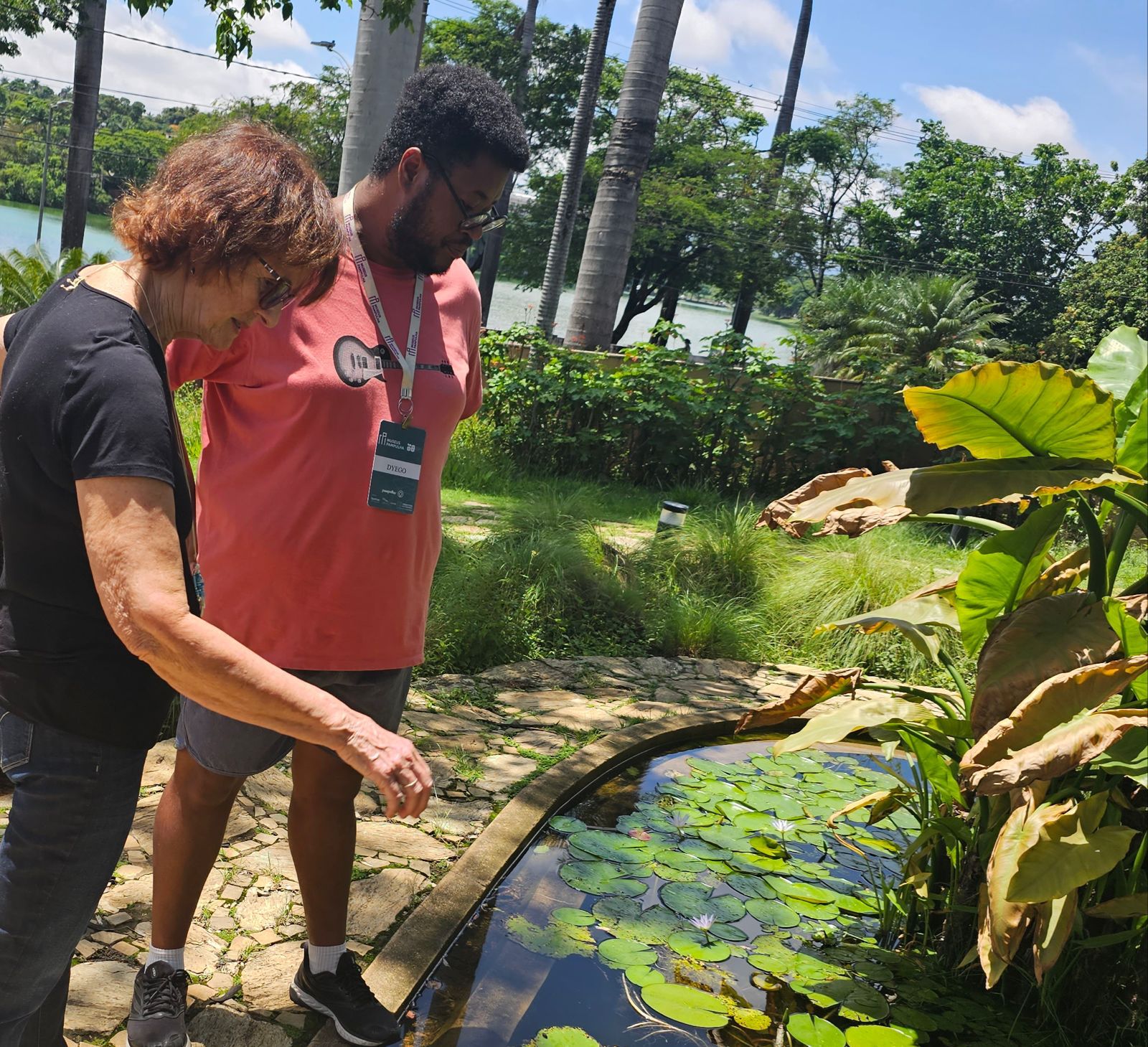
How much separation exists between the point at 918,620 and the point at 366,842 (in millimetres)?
1903

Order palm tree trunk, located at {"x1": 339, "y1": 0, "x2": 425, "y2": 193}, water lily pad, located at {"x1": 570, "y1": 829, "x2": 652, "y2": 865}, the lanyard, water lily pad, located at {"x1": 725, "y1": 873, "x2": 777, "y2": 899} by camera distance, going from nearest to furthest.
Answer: the lanyard → water lily pad, located at {"x1": 725, "y1": 873, "x2": 777, "y2": 899} → water lily pad, located at {"x1": 570, "y1": 829, "x2": 652, "y2": 865} → palm tree trunk, located at {"x1": 339, "y1": 0, "x2": 425, "y2": 193}

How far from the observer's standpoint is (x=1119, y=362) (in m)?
3.22

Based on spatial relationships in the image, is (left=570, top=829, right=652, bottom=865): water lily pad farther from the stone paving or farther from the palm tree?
the palm tree

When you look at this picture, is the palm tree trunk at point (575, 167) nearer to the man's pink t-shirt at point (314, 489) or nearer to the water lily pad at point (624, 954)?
the water lily pad at point (624, 954)

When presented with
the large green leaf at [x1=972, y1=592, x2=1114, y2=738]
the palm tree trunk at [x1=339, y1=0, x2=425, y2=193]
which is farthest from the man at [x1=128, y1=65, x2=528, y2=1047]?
the palm tree trunk at [x1=339, y1=0, x2=425, y2=193]

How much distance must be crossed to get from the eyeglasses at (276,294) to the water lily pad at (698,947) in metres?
2.21

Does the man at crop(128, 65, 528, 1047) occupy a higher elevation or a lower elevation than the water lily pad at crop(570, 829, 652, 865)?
higher

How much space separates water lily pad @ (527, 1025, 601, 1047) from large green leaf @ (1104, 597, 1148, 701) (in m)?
1.58

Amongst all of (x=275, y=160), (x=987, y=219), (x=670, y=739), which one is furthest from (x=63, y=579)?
(x=987, y=219)

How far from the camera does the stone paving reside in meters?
2.44

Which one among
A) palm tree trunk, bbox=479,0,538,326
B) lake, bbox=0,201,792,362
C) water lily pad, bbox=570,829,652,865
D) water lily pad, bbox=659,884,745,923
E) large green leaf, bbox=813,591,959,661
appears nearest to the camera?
large green leaf, bbox=813,591,959,661

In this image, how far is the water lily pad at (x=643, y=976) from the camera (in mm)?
2822

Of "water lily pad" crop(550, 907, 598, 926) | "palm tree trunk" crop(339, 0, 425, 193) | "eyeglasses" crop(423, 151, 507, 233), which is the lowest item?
"water lily pad" crop(550, 907, 598, 926)

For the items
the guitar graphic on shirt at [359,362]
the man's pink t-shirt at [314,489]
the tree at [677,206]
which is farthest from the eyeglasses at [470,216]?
Answer: the tree at [677,206]
